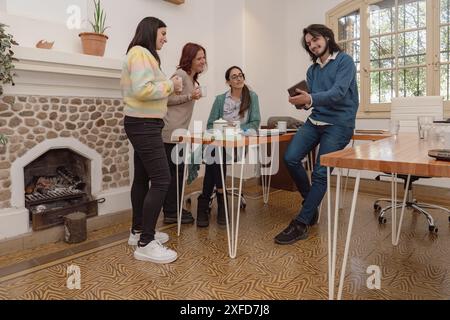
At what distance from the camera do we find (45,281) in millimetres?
1922

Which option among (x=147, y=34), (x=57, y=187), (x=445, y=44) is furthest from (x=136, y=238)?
(x=445, y=44)

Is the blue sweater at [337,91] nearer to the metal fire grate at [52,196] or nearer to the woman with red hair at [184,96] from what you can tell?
the woman with red hair at [184,96]

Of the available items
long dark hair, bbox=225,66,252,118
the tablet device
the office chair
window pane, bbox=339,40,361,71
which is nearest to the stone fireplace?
long dark hair, bbox=225,66,252,118

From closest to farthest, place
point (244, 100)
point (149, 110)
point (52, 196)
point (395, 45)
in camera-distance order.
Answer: point (149, 110), point (52, 196), point (244, 100), point (395, 45)

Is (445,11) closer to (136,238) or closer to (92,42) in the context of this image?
(92,42)

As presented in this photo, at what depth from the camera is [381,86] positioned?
4.20 meters

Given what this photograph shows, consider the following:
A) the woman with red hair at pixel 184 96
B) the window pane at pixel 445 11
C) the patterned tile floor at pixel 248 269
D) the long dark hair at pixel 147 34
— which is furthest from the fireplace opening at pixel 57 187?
the window pane at pixel 445 11

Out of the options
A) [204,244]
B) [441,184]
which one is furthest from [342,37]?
[204,244]

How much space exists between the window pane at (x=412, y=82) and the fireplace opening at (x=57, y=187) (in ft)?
11.6

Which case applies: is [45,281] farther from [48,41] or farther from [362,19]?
[362,19]

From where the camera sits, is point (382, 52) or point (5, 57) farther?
point (382, 52)

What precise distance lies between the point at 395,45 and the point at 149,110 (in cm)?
333

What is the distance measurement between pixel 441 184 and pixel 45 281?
3762mm

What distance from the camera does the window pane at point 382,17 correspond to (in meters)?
4.08
